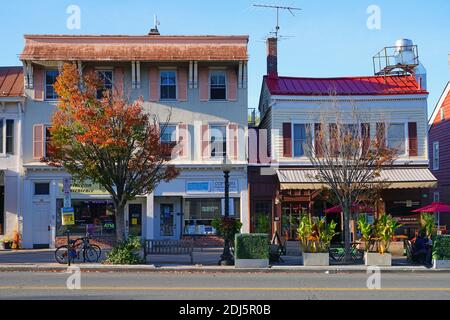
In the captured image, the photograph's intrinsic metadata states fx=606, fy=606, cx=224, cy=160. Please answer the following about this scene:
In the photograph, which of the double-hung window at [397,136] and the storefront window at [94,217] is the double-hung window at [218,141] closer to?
the storefront window at [94,217]

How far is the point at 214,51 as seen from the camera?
29.0 meters

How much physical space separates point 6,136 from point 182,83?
8684 millimetres

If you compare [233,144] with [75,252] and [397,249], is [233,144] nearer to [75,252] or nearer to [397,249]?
[397,249]

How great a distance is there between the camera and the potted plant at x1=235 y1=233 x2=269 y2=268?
1941cm

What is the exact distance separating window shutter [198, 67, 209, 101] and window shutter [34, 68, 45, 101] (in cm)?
752

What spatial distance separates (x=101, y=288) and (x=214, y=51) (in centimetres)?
1717

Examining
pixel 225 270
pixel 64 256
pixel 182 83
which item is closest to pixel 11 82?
pixel 182 83

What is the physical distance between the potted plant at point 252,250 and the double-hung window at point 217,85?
11.4 metres

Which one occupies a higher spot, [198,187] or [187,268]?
[198,187]

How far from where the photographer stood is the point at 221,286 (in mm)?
14797

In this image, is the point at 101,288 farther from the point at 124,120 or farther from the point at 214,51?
the point at 214,51

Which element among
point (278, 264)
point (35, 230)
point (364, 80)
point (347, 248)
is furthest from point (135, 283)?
point (364, 80)

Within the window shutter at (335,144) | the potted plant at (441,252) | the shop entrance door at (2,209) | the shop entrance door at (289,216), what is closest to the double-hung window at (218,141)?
the shop entrance door at (289,216)

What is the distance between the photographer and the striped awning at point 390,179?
27.5 metres
